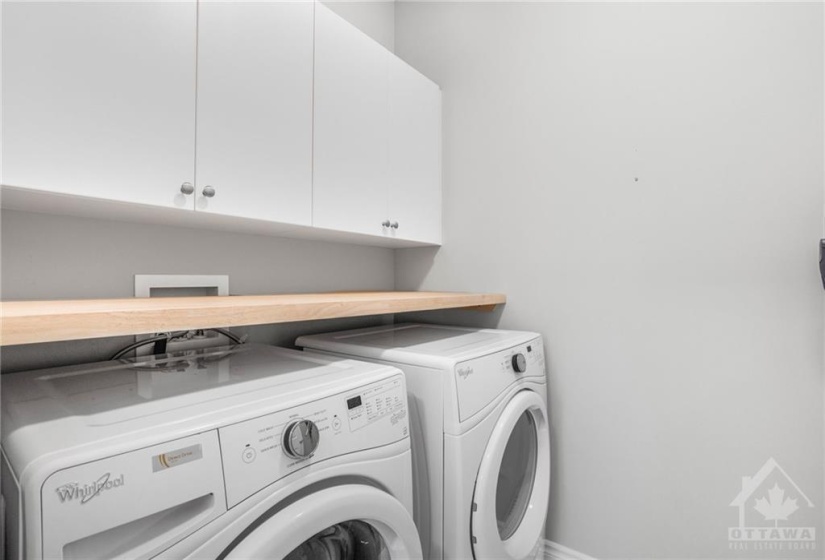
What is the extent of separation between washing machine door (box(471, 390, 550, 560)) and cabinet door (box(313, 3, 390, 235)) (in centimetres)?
83

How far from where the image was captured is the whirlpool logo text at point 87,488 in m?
0.54

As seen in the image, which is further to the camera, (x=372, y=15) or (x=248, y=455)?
(x=372, y=15)

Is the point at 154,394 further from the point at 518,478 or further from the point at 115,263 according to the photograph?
the point at 518,478

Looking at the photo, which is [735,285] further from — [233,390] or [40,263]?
[40,263]

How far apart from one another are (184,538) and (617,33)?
1.87m

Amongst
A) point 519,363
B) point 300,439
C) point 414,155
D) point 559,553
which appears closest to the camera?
point 300,439

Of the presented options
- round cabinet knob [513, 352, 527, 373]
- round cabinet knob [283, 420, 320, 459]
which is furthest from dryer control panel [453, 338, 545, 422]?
round cabinet knob [283, 420, 320, 459]

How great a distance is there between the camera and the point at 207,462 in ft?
2.16

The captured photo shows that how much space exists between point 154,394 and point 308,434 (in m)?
0.34

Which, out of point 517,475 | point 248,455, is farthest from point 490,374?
point 248,455

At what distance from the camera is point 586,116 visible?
1.57m

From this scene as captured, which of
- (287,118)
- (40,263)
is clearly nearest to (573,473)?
(287,118)

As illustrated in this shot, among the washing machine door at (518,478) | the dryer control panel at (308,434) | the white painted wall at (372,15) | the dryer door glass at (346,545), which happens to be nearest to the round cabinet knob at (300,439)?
the dryer control panel at (308,434)

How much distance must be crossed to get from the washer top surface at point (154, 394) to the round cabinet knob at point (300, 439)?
0.04 meters
